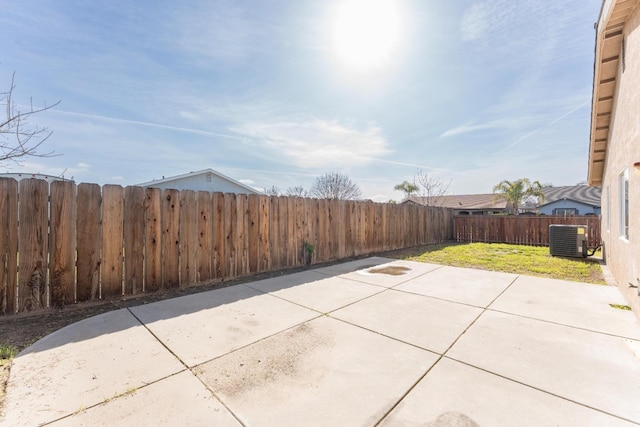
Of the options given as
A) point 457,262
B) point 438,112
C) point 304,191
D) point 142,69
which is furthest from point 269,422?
point 304,191

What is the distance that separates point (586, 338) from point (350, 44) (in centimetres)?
714

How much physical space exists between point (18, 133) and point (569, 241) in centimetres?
1253

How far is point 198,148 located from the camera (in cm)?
1465

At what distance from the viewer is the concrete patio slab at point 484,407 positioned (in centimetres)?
162

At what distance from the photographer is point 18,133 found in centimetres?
335

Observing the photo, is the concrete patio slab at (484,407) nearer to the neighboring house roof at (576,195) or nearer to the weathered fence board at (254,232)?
the weathered fence board at (254,232)

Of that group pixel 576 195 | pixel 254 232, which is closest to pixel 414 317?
pixel 254 232

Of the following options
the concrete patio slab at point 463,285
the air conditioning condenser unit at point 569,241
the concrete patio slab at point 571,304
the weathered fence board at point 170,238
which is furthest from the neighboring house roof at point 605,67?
the weathered fence board at point 170,238

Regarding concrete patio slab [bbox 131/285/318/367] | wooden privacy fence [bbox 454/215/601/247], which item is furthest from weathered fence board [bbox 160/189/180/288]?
wooden privacy fence [bbox 454/215/601/247]

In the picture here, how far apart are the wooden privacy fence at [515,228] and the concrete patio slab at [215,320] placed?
1264cm

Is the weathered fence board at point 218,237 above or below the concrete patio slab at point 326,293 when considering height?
above

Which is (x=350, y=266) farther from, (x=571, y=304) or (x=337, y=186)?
(x=337, y=186)

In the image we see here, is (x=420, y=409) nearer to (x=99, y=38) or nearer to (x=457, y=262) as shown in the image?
(x=457, y=262)

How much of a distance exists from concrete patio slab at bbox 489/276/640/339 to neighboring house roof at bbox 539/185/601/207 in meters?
30.8
